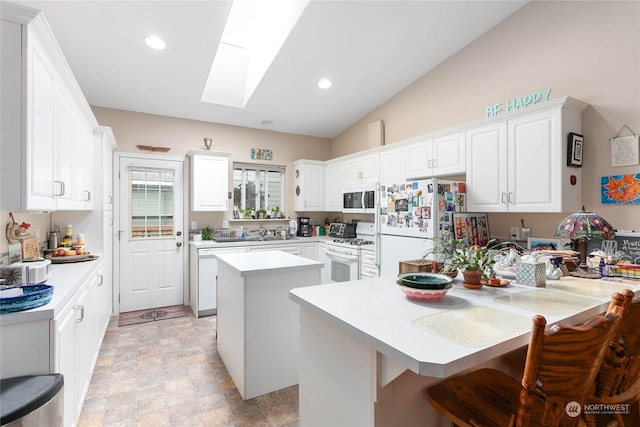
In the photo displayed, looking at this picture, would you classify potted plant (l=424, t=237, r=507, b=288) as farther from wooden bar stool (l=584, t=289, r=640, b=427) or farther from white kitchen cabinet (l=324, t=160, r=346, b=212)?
white kitchen cabinet (l=324, t=160, r=346, b=212)

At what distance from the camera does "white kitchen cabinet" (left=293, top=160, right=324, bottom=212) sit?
209 inches

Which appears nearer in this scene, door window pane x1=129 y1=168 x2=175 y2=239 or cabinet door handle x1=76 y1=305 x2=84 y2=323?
cabinet door handle x1=76 y1=305 x2=84 y2=323

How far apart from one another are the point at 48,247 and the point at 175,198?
65.5 inches

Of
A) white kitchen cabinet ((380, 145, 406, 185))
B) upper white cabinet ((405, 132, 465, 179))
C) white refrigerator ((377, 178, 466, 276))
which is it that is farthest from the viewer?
white kitchen cabinet ((380, 145, 406, 185))

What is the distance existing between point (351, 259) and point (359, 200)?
2.79 ft

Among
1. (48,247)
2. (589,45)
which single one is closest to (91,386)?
(48,247)

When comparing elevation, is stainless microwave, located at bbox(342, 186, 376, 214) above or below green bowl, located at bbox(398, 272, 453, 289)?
above

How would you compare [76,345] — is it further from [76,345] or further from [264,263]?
[264,263]

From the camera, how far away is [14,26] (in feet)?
4.88

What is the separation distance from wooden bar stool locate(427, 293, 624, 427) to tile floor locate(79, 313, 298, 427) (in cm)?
132

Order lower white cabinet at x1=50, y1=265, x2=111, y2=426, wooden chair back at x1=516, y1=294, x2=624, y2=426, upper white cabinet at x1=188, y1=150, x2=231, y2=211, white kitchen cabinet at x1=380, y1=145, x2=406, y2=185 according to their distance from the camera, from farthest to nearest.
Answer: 1. upper white cabinet at x1=188, y1=150, x2=231, y2=211
2. white kitchen cabinet at x1=380, y1=145, x2=406, y2=185
3. lower white cabinet at x1=50, y1=265, x2=111, y2=426
4. wooden chair back at x1=516, y1=294, x2=624, y2=426

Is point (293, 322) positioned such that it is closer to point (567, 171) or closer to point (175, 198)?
point (567, 171)

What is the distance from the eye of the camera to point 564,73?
2.83 m

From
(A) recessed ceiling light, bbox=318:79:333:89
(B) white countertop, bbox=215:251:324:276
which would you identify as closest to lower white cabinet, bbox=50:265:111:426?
(B) white countertop, bbox=215:251:324:276
